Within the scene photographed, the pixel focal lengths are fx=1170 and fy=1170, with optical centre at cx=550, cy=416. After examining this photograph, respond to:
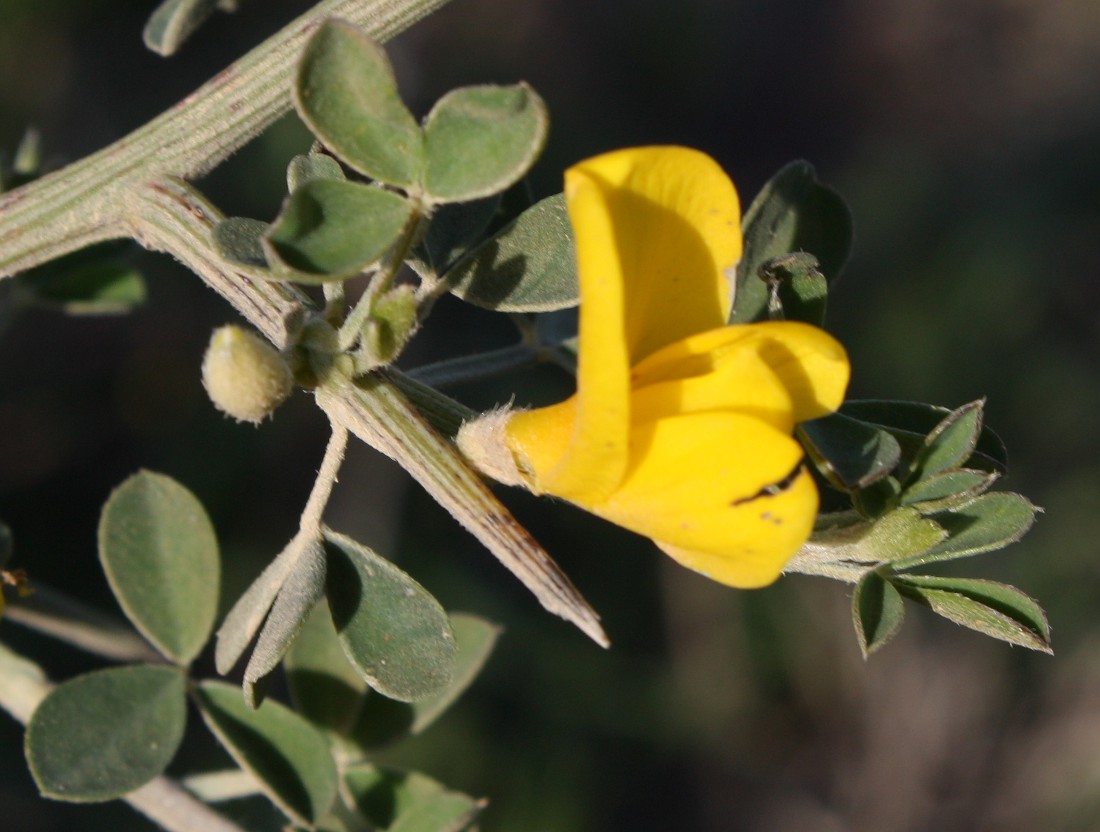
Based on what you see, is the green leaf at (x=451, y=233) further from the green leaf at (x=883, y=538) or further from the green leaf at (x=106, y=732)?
the green leaf at (x=106, y=732)

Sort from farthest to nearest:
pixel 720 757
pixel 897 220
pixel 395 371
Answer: pixel 897 220
pixel 720 757
pixel 395 371

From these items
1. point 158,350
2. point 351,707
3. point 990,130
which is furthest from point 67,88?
point 990,130

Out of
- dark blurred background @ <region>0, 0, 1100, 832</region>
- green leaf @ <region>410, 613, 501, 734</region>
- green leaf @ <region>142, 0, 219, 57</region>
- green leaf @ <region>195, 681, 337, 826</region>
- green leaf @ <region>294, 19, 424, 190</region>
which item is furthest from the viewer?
dark blurred background @ <region>0, 0, 1100, 832</region>

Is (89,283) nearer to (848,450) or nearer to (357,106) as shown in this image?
(357,106)

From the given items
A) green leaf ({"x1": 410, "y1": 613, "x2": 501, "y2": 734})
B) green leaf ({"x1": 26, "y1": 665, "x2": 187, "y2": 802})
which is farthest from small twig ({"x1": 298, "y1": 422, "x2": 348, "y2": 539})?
green leaf ({"x1": 410, "y1": 613, "x2": 501, "y2": 734})

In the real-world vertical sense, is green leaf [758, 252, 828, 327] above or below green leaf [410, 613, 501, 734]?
above

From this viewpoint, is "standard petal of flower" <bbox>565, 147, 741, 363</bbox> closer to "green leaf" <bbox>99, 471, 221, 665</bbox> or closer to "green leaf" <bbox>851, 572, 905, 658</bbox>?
"green leaf" <bbox>851, 572, 905, 658</bbox>

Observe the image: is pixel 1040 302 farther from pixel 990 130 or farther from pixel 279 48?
pixel 279 48
